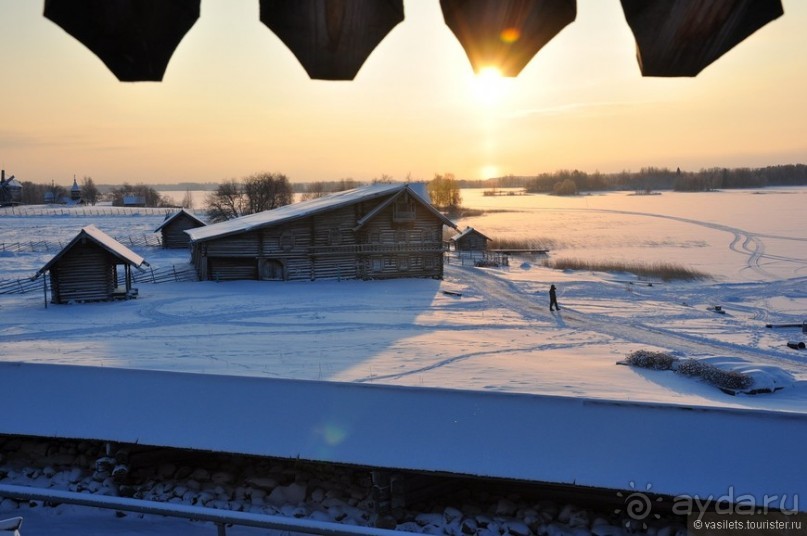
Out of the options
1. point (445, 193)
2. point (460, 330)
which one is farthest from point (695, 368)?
point (445, 193)

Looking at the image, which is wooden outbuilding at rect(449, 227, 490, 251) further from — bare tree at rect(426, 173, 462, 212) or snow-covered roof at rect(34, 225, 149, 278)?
bare tree at rect(426, 173, 462, 212)

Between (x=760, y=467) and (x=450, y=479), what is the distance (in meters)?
4.90

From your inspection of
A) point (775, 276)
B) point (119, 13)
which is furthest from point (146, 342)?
point (775, 276)

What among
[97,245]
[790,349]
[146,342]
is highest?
[97,245]

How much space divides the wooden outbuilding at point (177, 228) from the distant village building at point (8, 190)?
245ft

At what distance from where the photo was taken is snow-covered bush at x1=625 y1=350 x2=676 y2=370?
17359mm

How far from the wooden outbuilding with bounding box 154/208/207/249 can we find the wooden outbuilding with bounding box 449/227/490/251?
77.2 ft

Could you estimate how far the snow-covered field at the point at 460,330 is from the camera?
16188 mm

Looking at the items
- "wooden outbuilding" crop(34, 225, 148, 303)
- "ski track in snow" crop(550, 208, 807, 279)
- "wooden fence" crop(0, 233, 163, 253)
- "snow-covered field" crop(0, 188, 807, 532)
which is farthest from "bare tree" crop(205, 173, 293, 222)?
"ski track in snow" crop(550, 208, 807, 279)

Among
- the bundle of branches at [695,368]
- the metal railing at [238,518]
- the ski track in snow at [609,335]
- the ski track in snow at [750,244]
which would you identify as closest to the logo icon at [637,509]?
the metal railing at [238,518]

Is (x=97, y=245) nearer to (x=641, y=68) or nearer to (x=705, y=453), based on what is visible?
(x=705, y=453)

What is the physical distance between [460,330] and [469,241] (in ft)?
107

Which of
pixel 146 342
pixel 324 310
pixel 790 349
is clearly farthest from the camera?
pixel 324 310

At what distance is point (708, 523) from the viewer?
884 cm
